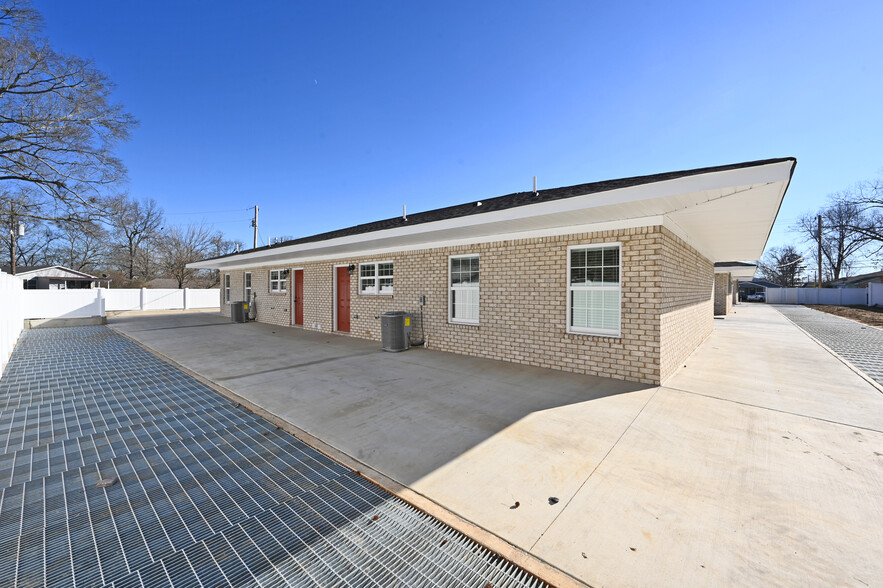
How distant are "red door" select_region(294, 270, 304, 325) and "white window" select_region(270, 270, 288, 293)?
67cm

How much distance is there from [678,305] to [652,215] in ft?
8.03

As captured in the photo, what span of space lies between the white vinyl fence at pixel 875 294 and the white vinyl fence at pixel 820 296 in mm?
993

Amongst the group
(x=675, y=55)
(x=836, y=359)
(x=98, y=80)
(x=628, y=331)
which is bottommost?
(x=836, y=359)

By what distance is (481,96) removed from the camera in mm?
10008

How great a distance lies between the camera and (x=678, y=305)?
6484 millimetres

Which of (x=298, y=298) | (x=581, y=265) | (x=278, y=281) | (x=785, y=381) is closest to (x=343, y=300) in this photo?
(x=298, y=298)

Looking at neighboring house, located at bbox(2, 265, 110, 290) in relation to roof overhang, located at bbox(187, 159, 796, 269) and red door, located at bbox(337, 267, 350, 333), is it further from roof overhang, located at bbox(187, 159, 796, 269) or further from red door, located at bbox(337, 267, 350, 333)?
roof overhang, located at bbox(187, 159, 796, 269)

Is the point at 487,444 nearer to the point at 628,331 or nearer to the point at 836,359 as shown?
the point at 628,331

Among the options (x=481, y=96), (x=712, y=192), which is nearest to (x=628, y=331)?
(x=712, y=192)

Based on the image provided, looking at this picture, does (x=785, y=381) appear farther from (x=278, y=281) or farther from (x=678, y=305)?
(x=278, y=281)

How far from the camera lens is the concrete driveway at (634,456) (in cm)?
189

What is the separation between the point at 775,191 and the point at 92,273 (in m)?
54.3

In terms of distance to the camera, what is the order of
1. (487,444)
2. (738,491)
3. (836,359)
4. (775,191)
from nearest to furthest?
(738,491) < (487,444) < (775,191) < (836,359)

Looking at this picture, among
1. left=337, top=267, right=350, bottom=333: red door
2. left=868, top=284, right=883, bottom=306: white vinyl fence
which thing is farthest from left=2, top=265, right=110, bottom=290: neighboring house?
left=868, top=284, right=883, bottom=306: white vinyl fence
